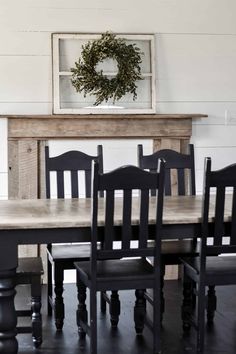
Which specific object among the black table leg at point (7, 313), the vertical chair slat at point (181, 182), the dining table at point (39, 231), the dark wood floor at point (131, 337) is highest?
the vertical chair slat at point (181, 182)

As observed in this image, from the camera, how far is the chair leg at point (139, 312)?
12.3 feet

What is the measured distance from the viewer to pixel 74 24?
4902 mm

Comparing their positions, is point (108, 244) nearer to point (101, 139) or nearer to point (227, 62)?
point (101, 139)

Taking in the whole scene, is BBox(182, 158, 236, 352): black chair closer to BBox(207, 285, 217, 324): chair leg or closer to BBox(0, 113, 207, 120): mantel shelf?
BBox(207, 285, 217, 324): chair leg

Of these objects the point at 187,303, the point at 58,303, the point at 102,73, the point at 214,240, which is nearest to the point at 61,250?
the point at 58,303

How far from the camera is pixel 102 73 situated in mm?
4914

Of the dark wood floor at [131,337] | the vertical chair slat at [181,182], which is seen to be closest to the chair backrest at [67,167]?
the vertical chair slat at [181,182]

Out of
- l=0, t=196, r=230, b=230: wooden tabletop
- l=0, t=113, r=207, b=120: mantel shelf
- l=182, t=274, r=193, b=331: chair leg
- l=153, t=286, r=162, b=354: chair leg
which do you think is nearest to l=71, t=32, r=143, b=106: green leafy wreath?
l=0, t=113, r=207, b=120: mantel shelf

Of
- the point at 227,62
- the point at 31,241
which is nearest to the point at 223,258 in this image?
the point at 31,241

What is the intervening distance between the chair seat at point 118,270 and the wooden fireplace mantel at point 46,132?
1.52 metres

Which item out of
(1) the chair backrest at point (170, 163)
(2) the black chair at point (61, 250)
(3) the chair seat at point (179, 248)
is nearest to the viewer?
(2) the black chair at point (61, 250)

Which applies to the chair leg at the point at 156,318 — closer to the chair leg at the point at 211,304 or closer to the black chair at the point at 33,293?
the black chair at the point at 33,293

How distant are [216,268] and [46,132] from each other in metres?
1.99

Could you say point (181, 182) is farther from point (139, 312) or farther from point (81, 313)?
point (81, 313)
